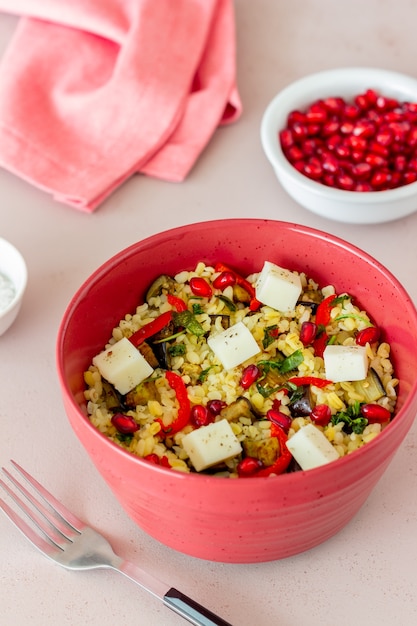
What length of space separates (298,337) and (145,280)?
0.35 metres

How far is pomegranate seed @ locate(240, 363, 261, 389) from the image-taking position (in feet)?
5.22

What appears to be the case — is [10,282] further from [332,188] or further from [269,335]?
[332,188]

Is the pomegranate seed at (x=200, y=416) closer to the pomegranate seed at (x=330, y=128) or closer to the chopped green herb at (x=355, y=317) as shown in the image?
the chopped green herb at (x=355, y=317)

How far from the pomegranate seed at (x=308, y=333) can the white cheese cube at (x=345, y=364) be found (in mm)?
69

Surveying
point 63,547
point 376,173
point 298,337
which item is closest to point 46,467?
point 63,547

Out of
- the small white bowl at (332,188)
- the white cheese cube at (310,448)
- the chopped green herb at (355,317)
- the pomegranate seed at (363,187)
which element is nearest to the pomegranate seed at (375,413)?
the white cheese cube at (310,448)

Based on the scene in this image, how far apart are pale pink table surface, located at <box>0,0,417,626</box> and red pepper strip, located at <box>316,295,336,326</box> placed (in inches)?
12.6

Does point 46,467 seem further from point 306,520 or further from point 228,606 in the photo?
point 306,520

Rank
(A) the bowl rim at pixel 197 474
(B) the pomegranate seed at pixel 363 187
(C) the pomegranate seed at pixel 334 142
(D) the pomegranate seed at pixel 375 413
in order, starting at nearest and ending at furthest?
(A) the bowl rim at pixel 197 474, (D) the pomegranate seed at pixel 375 413, (B) the pomegranate seed at pixel 363 187, (C) the pomegranate seed at pixel 334 142

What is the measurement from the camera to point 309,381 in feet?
5.19

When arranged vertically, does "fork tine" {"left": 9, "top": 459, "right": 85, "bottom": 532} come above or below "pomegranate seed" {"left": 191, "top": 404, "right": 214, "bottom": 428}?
below

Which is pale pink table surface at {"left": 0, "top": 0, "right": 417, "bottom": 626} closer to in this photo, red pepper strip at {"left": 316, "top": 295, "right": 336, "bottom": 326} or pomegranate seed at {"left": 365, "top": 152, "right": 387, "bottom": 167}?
pomegranate seed at {"left": 365, "top": 152, "right": 387, "bottom": 167}

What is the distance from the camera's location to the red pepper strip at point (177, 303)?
1726 mm

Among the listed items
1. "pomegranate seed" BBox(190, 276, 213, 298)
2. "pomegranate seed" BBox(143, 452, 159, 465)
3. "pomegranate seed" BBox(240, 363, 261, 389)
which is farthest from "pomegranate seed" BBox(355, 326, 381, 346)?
"pomegranate seed" BBox(143, 452, 159, 465)
